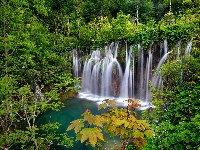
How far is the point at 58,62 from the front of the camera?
12.9m

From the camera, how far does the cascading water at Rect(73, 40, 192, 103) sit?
1413cm

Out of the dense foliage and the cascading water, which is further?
the cascading water

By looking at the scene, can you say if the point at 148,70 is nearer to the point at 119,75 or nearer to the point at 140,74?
the point at 140,74

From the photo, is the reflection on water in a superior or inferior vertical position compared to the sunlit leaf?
inferior

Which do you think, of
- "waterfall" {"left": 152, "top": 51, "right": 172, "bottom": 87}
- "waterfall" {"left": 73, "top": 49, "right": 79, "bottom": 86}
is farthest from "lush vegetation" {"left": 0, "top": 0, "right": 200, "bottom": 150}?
"waterfall" {"left": 152, "top": 51, "right": 172, "bottom": 87}

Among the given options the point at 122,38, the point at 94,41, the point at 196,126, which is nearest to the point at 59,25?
the point at 94,41

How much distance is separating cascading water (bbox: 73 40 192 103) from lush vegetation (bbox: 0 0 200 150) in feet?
3.16

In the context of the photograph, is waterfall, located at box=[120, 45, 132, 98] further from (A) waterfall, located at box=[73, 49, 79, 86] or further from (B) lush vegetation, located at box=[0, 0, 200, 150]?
(A) waterfall, located at box=[73, 49, 79, 86]

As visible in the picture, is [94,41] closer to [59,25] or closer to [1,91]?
[59,25]

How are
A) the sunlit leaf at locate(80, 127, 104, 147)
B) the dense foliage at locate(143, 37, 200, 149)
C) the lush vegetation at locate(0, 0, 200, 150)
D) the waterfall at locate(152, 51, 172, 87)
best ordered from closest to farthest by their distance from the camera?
the sunlit leaf at locate(80, 127, 104, 147), the dense foliage at locate(143, 37, 200, 149), the lush vegetation at locate(0, 0, 200, 150), the waterfall at locate(152, 51, 172, 87)

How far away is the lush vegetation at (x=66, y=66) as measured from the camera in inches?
190

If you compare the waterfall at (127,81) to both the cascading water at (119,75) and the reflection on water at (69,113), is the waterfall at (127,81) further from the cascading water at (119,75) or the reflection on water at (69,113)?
the reflection on water at (69,113)

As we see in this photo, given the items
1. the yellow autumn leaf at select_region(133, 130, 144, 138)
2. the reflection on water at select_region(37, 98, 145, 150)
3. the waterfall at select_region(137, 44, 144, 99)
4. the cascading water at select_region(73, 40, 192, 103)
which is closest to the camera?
the yellow autumn leaf at select_region(133, 130, 144, 138)

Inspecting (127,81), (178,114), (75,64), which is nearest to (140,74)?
(127,81)
